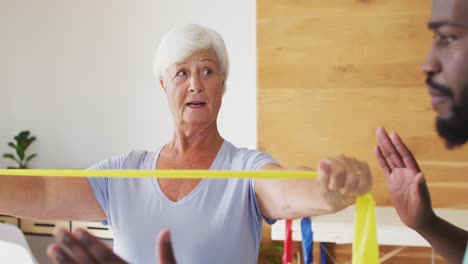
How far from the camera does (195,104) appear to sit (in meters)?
1.41

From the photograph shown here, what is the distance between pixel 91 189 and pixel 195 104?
0.34 m

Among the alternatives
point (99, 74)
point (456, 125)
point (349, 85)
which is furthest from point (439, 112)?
point (99, 74)

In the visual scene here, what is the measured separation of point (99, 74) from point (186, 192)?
2.40 meters

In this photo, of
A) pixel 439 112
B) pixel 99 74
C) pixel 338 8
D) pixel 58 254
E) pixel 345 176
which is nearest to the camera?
pixel 58 254

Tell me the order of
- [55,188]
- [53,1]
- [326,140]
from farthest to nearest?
[53,1] < [326,140] < [55,188]

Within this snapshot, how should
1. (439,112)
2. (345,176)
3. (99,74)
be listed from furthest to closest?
1. (99,74)
2. (439,112)
3. (345,176)

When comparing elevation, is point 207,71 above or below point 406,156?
above

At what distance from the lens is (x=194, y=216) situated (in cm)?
132

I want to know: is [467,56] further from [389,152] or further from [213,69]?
[213,69]

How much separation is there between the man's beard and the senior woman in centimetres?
32

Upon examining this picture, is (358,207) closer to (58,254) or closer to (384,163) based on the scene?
(384,163)

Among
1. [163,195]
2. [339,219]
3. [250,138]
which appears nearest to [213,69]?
[163,195]

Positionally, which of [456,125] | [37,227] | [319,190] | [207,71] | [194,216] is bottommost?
[37,227]

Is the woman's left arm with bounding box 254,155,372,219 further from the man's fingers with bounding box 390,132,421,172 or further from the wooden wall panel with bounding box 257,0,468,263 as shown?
the wooden wall panel with bounding box 257,0,468,263
